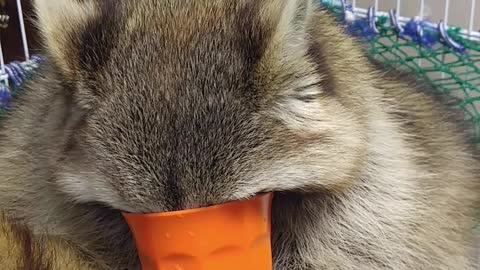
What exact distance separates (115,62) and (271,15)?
0.19m

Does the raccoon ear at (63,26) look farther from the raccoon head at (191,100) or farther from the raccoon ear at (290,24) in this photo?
the raccoon ear at (290,24)

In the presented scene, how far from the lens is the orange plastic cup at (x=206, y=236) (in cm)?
87

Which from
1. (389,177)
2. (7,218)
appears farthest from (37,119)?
(389,177)

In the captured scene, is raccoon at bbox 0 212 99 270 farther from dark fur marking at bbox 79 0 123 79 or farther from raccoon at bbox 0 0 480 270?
dark fur marking at bbox 79 0 123 79

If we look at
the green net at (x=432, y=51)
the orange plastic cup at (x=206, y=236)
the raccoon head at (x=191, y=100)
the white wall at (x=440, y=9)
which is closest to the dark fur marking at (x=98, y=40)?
the raccoon head at (x=191, y=100)

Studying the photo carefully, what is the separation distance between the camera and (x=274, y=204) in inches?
39.8

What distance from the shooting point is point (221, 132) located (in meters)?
0.86

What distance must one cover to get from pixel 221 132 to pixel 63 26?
0.24m

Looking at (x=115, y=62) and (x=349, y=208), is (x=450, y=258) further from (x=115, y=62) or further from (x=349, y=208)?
(x=115, y=62)

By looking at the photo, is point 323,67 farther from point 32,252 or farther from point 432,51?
point 432,51

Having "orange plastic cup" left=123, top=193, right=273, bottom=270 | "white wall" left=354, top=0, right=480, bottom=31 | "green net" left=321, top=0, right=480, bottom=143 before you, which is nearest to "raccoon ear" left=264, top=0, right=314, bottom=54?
"orange plastic cup" left=123, top=193, right=273, bottom=270

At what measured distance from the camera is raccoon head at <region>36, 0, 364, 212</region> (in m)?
0.86

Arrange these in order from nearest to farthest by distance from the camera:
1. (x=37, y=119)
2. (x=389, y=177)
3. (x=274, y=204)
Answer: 1. (x=274, y=204)
2. (x=389, y=177)
3. (x=37, y=119)

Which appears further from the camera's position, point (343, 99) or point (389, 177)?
point (389, 177)
